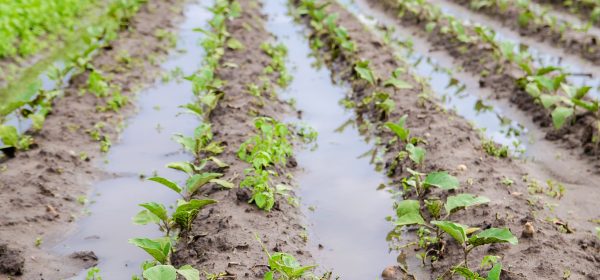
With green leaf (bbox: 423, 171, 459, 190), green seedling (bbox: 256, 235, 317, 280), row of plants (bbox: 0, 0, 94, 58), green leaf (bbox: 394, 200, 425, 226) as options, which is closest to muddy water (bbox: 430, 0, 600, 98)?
green leaf (bbox: 423, 171, 459, 190)

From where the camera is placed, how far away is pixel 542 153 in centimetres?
652

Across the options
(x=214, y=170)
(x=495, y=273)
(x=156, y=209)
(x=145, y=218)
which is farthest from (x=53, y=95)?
(x=495, y=273)

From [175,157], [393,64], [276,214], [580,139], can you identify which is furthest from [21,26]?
[580,139]

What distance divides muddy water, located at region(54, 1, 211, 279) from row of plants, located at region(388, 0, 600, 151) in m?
4.09

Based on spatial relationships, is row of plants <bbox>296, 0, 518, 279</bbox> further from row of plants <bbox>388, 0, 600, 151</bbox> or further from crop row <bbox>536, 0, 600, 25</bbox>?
crop row <bbox>536, 0, 600, 25</bbox>

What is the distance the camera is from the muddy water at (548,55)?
8.69 metres

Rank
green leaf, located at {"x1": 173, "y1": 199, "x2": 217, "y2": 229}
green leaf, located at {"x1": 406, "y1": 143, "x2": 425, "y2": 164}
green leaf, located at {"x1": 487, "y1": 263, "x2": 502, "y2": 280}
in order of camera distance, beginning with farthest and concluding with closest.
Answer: green leaf, located at {"x1": 406, "y1": 143, "x2": 425, "y2": 164}
green leaf, located at {"x1": 173, "y1": 199, "x2": 217, "y2": 229}
green leaf, located at {"x1": 487, "y1": 263, "x2": 502, "y2": 280}

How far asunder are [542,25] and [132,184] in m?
8.22

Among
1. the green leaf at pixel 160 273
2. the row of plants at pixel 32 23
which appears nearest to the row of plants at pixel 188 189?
the green leaf at pixel 160 273

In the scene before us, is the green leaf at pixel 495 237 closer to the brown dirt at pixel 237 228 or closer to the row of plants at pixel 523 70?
the brown dirt at pixel 237 228

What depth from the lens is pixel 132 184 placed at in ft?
18.7

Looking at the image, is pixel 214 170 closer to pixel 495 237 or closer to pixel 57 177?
pixel 57 177

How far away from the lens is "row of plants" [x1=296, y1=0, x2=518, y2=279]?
399cm

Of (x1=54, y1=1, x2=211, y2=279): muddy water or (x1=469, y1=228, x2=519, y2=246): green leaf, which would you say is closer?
(x1=469, y1=228, x2=519, y2=246): green leaf
